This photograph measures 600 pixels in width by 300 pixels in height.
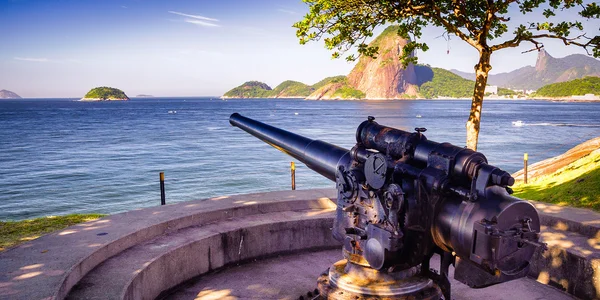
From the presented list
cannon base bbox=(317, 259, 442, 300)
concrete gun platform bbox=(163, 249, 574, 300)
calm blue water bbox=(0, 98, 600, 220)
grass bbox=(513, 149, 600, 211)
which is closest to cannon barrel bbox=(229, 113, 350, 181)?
cannon base bbox=(317, 259, 442, 300)

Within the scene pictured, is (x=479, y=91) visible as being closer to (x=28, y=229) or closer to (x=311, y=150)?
(x=311, y=150)

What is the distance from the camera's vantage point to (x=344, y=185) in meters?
4.81

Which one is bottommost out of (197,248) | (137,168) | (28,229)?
(137,168)

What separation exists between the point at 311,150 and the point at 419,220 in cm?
216

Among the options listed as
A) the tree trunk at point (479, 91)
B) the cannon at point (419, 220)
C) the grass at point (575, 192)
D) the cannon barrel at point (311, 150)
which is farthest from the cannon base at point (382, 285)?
the tree trunk at point (479, 91)

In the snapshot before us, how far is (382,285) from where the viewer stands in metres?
4.72

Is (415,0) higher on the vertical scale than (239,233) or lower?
higher

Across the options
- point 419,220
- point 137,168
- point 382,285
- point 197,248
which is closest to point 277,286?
point 197,248

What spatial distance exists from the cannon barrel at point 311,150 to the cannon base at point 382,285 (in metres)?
1.15

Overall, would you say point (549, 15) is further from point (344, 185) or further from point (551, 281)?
point (344, 185)

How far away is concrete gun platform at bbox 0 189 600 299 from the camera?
5371 millimetres

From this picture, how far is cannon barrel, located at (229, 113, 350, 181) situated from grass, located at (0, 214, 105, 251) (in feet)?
14.0

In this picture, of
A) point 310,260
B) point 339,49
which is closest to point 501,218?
point 310,260

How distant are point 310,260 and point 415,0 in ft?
22.4
